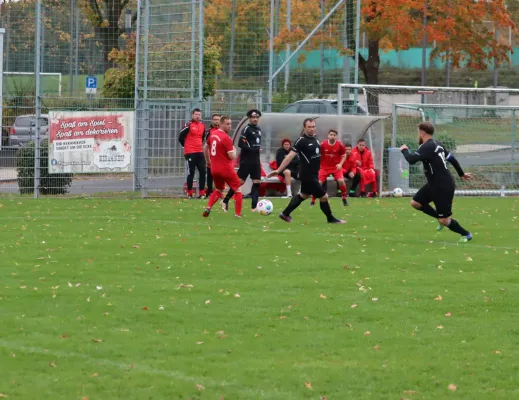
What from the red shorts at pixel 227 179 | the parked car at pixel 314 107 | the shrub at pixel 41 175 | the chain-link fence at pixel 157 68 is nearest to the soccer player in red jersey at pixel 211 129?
the chain-link fence at pixel 157 68

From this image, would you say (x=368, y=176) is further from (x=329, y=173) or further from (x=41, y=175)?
(x=41, y=175)

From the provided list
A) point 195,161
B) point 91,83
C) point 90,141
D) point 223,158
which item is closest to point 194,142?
point 195,161

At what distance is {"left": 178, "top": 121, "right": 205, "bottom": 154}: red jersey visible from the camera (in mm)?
23094

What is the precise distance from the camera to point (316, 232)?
52.4 ft

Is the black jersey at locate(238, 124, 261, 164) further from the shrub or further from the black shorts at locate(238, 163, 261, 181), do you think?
the shrub

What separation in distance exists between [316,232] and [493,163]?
41.7ft

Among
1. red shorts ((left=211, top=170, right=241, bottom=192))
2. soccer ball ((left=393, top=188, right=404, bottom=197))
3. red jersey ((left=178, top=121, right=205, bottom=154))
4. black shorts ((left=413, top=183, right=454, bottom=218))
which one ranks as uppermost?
red jersey ((left=178, top=121, right=205, bottom=154))

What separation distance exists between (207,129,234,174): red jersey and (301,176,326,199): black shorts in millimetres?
1358

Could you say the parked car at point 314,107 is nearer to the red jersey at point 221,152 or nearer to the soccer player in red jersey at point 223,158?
the soccer player in red jersey at point 223,158

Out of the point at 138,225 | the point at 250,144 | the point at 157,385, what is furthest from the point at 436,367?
the point at 250,144

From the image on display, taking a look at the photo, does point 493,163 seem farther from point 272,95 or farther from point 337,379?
point 337,379

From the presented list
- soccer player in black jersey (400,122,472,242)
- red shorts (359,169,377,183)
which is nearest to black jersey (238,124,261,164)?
soccer player in black jersey (400,122,472,242)

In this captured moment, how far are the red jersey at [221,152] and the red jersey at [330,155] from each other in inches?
172

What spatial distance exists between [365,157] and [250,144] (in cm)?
593
